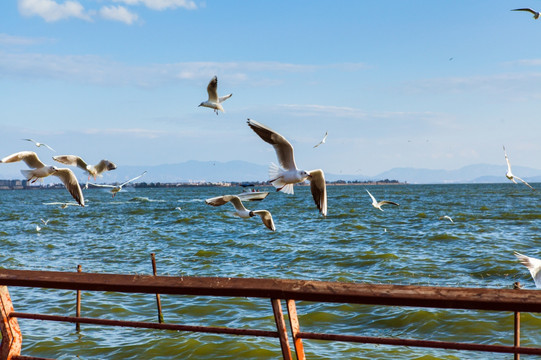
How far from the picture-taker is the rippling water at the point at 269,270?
9.84 m

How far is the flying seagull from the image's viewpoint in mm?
9656

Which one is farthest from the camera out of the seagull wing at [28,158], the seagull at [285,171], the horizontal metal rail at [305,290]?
the seagull at [285,171]

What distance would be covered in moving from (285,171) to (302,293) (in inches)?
256

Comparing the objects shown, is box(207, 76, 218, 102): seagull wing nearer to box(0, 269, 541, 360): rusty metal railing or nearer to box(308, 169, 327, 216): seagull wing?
box(308, 169, 327, 216): seagull wing

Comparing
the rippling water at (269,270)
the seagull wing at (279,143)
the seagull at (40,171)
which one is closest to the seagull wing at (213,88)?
the rippling water at (269,270)

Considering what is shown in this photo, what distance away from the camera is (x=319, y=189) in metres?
9.59

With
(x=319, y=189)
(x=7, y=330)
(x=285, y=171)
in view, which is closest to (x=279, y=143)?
(x=285, y=171)

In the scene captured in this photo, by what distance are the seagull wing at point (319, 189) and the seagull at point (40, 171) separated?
3848 mm

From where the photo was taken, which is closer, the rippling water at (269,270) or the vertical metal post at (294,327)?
the vertical metal post at (294,327)

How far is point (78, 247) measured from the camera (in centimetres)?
2489

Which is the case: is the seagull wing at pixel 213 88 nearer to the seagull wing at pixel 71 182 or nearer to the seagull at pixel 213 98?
the seagull at pixel 213 98

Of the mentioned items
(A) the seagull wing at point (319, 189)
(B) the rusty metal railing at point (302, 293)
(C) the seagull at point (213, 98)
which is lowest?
(B) the rusty metal railing at point (302, 293)

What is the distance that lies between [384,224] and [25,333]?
89.0 ft

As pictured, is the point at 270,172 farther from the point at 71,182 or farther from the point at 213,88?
the point at 213,88
